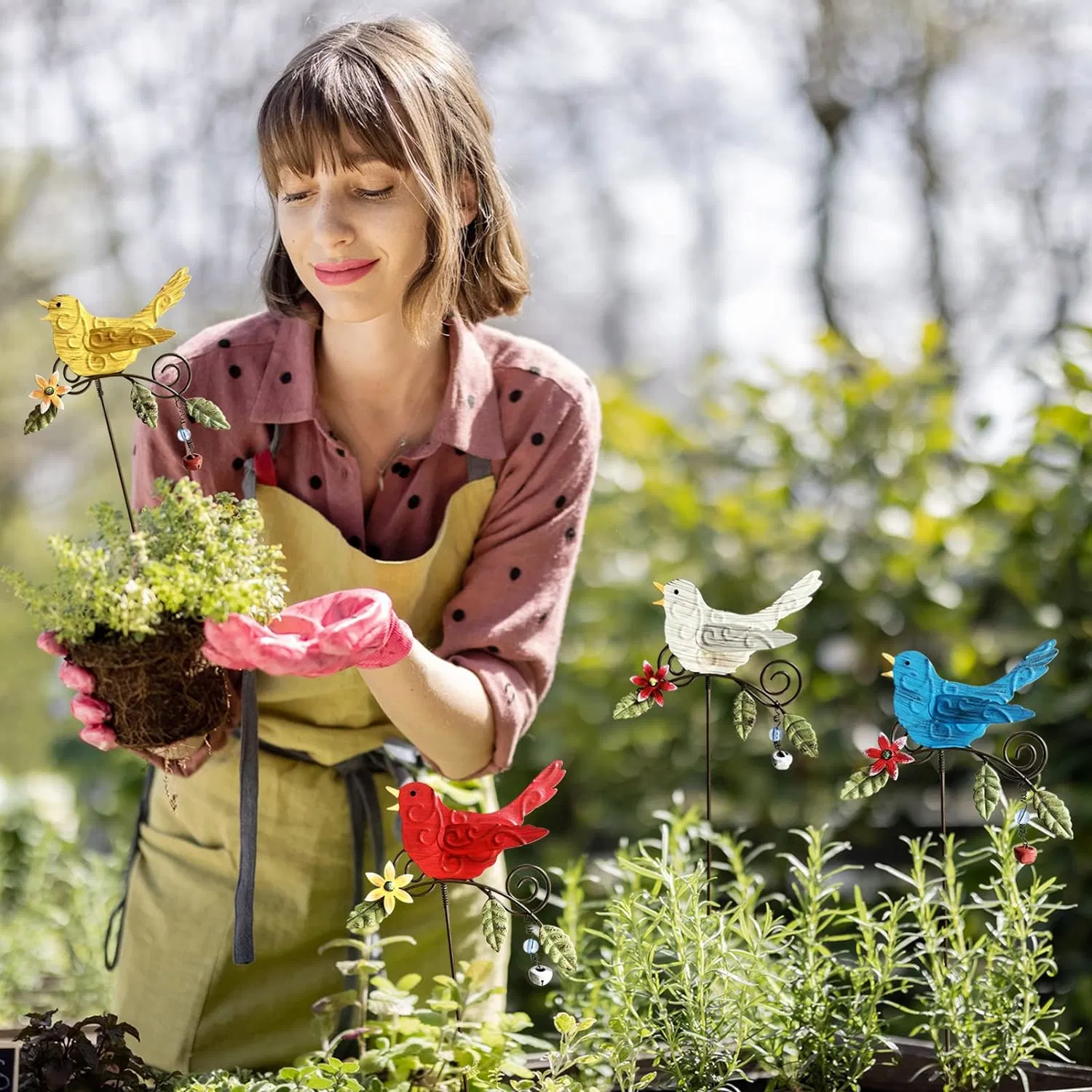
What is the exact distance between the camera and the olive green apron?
1280 millimetres

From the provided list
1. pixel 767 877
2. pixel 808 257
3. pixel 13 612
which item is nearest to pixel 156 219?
pixel 13 612

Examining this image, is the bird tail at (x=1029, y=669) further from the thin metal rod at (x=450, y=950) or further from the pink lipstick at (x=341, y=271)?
the pink lipstick at (x=341, y=271)

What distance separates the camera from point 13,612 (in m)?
4.96


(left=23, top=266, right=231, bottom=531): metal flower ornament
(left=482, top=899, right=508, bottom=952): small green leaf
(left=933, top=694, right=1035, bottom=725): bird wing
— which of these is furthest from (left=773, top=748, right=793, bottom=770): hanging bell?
(left=23, top=266, right=231, bottom=531): metal flower ornament

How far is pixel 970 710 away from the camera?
1055 millimetres

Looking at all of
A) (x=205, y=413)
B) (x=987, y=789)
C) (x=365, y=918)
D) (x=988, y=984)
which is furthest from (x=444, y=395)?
(x=988, y=984)

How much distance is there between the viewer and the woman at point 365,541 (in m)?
1.25

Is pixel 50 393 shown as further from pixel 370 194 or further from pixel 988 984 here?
pixel 988 984

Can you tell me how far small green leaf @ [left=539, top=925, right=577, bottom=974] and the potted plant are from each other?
0.34 m

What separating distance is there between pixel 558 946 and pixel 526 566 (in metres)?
0.42

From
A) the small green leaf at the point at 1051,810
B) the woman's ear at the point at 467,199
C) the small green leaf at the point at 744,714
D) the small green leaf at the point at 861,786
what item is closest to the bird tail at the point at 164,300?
the woman's ear at the point at 467,199

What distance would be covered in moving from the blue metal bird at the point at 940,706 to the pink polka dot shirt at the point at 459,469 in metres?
0.39

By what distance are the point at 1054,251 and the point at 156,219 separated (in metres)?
2.99

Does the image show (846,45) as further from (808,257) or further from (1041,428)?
(1041,428)
